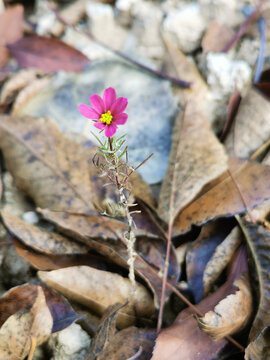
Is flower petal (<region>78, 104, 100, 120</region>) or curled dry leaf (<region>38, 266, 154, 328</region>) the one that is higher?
flower petal (<region>78, 104, 100, 120</region>)

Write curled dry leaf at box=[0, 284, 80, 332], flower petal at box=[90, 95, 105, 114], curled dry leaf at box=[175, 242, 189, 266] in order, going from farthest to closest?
curled dry leaf at box=[175, 242, 189, 266]
curled dry leaf at box=[0, 284, 80, 332]
flower petal at box=[90, 95, 105, 114]

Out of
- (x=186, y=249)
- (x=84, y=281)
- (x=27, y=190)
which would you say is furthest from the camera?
(x=27, y=190)

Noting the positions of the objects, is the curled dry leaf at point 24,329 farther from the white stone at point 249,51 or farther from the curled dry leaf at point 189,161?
the white stone at point 249,51

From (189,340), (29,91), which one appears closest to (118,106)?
(189,340)

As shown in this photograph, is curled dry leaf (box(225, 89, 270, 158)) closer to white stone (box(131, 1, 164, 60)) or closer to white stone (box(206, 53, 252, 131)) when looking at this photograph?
white stone (box(206, 53, 252, 131))

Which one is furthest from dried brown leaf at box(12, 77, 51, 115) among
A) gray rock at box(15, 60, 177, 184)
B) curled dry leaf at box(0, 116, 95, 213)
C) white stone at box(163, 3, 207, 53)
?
white stone at box(163, 3, 207, 53)

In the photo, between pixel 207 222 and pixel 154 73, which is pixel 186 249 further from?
pixel 154 73

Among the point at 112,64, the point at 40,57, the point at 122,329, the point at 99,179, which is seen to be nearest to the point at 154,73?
the point at 112,64
